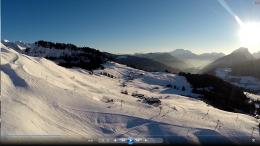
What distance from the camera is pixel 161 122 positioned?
23.5 m

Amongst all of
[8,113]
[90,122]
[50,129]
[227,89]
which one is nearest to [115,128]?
[90,122]

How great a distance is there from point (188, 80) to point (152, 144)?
162 metres

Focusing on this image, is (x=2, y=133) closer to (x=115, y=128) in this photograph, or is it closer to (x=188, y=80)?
(x=115, y=128)

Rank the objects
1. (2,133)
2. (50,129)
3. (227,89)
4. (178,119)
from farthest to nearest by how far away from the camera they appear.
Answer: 1. (227,89)
2. (178,119)
3. (50,129)
4. (2,133)

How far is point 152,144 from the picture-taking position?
1634cm

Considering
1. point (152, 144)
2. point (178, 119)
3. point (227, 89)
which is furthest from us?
point (227, 89)

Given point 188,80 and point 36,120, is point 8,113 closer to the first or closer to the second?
point 36,120

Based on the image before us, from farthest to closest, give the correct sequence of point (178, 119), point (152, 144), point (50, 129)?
1. point (178, 119)
2. point (50, 129)
3. point (152, 144)

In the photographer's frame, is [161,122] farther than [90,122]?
Yes

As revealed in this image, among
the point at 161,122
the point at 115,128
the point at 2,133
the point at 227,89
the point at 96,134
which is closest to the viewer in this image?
the point at 2,133

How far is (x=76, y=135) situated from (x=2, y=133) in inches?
185

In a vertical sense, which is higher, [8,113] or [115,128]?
[8,113]

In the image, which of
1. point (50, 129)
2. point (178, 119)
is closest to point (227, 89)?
point (178, 119)

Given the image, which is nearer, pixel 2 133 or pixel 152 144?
pixel 2 133
